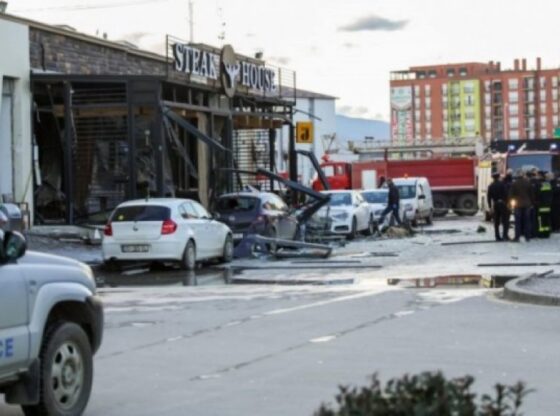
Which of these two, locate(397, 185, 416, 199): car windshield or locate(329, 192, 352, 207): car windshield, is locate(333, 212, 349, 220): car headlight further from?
locate(397, 185, 416, 199): car windshield

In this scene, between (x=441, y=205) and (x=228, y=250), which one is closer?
(x=228, y=250)

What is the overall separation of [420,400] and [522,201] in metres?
24.5

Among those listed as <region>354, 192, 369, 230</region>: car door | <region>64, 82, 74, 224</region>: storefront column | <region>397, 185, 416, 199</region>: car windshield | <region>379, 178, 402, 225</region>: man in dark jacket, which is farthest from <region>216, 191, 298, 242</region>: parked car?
<region>397, 185, 416, 199</region>: car windshield

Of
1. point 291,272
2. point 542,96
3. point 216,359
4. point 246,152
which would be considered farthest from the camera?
point 542,96

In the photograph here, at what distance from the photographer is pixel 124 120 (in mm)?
32469

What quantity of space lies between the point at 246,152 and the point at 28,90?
14041mm

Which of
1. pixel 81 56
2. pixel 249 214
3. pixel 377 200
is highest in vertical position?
pixel 81 56

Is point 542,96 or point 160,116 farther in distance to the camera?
point 542,96

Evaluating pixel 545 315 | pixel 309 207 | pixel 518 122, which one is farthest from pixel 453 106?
pixel 545 315

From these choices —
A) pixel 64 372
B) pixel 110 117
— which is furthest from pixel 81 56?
pixel 64 372

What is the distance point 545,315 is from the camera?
13.8 metres

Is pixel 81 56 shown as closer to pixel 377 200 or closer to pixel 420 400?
pixel 377 200

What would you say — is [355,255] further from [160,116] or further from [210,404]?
[210,404]

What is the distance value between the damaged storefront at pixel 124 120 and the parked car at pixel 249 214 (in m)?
2.62
